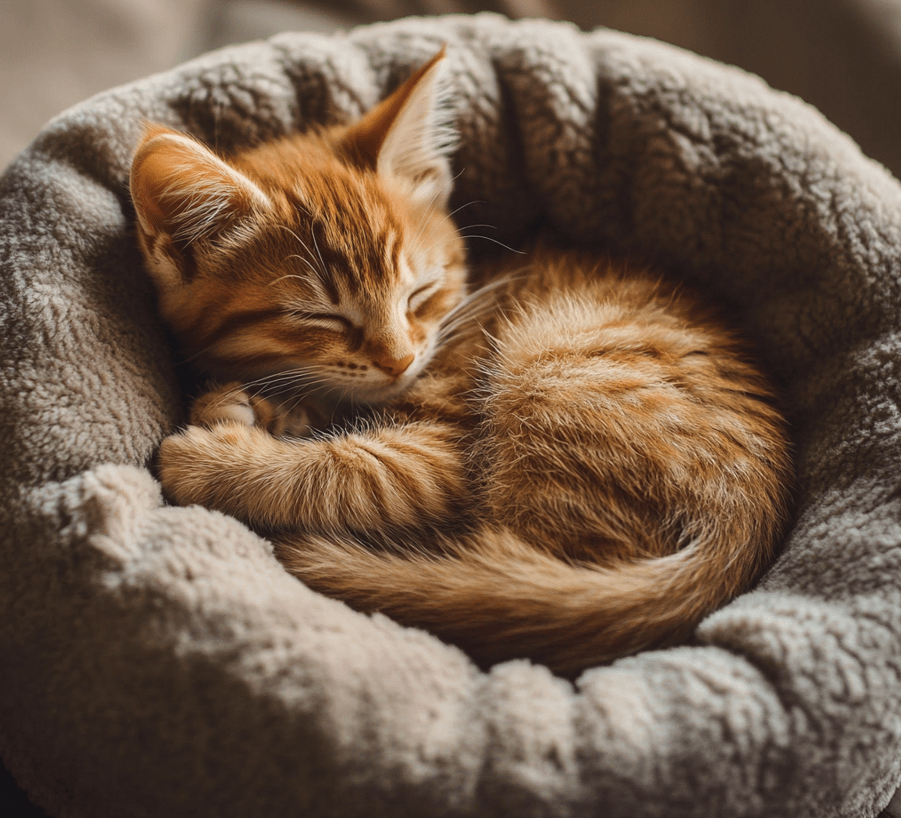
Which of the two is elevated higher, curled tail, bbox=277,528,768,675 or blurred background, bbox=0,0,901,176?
blurred background, bbox=0,0,901,176

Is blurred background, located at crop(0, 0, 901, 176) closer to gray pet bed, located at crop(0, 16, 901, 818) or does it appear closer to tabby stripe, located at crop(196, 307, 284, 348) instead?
gray pet bed, located at crop(0, 16, 901, 818)

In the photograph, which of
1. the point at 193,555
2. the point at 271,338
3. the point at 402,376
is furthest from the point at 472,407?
the point at 193,555

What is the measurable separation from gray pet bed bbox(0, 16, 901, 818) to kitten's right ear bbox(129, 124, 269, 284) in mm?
131

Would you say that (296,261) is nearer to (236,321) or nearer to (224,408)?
(236,321)

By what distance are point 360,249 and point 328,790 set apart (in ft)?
2.48

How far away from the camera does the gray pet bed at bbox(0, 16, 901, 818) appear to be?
72 centimetres

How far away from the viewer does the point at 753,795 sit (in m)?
0.72

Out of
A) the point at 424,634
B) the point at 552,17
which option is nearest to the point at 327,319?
the point at 424,634

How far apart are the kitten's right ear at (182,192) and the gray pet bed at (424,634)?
0.13 meters

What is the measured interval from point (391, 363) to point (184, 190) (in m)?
0.40

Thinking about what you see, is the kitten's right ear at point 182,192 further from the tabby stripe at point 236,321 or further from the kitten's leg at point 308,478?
the kitten's leg at point 308,478

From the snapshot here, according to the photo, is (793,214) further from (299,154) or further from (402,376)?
(299,154)

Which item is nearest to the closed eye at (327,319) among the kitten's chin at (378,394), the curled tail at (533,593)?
the kitten's chin at (378,394)

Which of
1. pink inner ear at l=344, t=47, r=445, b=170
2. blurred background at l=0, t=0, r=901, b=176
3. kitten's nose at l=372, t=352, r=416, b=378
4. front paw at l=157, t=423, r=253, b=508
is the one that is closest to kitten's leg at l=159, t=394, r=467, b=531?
front paw at l=157, t=423, r=253, b=508
